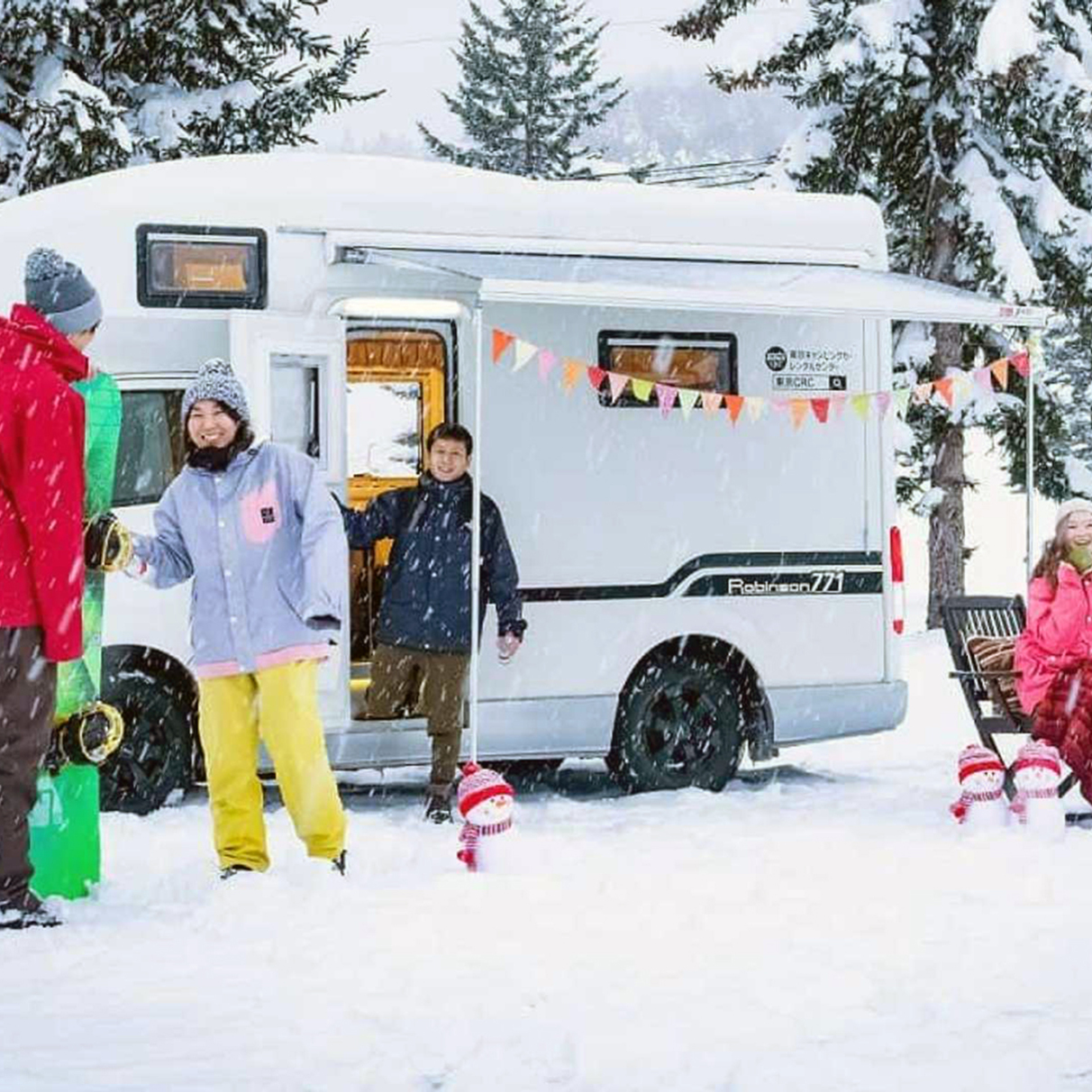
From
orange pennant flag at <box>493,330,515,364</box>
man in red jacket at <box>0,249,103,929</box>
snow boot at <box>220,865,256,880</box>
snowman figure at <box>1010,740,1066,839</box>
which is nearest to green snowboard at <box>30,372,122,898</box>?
man in red jacket at <box>0,249,103,929</box>

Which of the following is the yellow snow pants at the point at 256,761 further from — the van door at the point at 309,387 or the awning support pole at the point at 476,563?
the van door at the point at 309,387

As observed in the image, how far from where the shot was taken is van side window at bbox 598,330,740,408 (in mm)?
9531

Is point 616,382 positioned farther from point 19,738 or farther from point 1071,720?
point 19,738

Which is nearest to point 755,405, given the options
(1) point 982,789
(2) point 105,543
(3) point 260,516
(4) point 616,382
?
(4) point 616,382

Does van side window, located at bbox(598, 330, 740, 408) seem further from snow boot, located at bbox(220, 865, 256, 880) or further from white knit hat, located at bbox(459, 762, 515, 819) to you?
snow boot, located at bbox(220, 865, 256, 880)

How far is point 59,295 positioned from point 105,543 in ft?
2.48

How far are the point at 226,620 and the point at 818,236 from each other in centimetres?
418

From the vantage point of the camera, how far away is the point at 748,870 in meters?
7.35

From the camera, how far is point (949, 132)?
18.3 metres

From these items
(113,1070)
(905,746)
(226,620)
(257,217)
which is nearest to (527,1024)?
(113,1070)

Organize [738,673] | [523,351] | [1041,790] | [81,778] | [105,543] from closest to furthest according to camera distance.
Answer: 1. [105,543]
2. [81,778]
3. [1041,790]
4. [523,351]
5. [738,673]

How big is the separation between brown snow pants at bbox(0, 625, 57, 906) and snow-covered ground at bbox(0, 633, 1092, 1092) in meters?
0.21

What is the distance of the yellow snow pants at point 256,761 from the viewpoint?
690cm

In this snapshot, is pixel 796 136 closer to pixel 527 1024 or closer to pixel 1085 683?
pixel 1085 683
